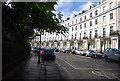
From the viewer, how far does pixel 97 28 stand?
4291 cm

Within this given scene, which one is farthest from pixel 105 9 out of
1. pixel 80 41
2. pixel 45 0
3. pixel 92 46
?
pixel 45 0

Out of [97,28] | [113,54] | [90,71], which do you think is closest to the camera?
[90,71]

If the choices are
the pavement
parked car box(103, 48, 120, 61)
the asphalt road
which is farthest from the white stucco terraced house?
the pavement

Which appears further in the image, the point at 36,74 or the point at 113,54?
the point at 113,54

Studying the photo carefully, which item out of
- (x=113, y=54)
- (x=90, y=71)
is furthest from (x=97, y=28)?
(x=90, y=71)

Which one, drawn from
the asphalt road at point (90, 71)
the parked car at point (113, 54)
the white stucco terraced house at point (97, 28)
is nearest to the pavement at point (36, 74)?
the asphalt road at point (90, 71)

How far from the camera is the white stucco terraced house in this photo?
34.6 meters

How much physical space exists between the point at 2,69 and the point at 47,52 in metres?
12.4

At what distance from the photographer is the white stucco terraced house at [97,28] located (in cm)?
3462

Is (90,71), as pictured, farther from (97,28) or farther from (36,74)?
(97,28)

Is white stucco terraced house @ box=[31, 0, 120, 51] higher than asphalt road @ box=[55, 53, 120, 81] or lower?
higher

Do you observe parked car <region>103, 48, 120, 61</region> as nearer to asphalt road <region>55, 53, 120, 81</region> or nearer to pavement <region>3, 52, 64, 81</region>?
asphalt road <region>55, 53, 120, 81</region>

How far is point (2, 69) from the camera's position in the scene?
8.02 metres

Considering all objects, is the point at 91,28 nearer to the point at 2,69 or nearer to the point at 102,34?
the point at 102,34
